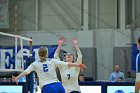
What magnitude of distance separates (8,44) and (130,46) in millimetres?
5691

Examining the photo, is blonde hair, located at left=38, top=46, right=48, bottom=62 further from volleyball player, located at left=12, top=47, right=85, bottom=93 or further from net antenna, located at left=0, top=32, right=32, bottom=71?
net antenna, located at left=0, top=32, right=32, bottom=71

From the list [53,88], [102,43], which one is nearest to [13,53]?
[102,43]

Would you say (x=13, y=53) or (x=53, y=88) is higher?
(x=13, y=53)

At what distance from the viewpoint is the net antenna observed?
476 inches

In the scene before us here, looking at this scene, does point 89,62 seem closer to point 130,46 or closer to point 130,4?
point 130,46

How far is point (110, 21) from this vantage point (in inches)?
773

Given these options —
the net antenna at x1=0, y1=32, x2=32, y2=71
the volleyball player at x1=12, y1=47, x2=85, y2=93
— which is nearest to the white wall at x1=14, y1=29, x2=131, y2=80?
the net antenna at x1=0, y1=32, x2=32, y2=71

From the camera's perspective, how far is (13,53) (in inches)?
654

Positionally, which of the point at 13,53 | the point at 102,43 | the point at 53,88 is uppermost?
the point at 102,43

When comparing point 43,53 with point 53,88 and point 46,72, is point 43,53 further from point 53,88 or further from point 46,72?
point 53,88

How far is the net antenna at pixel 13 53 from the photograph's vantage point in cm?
1209

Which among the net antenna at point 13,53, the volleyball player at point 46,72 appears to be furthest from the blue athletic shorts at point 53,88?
the net antenna at point 13,53

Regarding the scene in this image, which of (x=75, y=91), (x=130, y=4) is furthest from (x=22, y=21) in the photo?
(x=75, y=91)

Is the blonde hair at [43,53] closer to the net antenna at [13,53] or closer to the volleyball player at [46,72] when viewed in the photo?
the volleyball player at [46,72]
